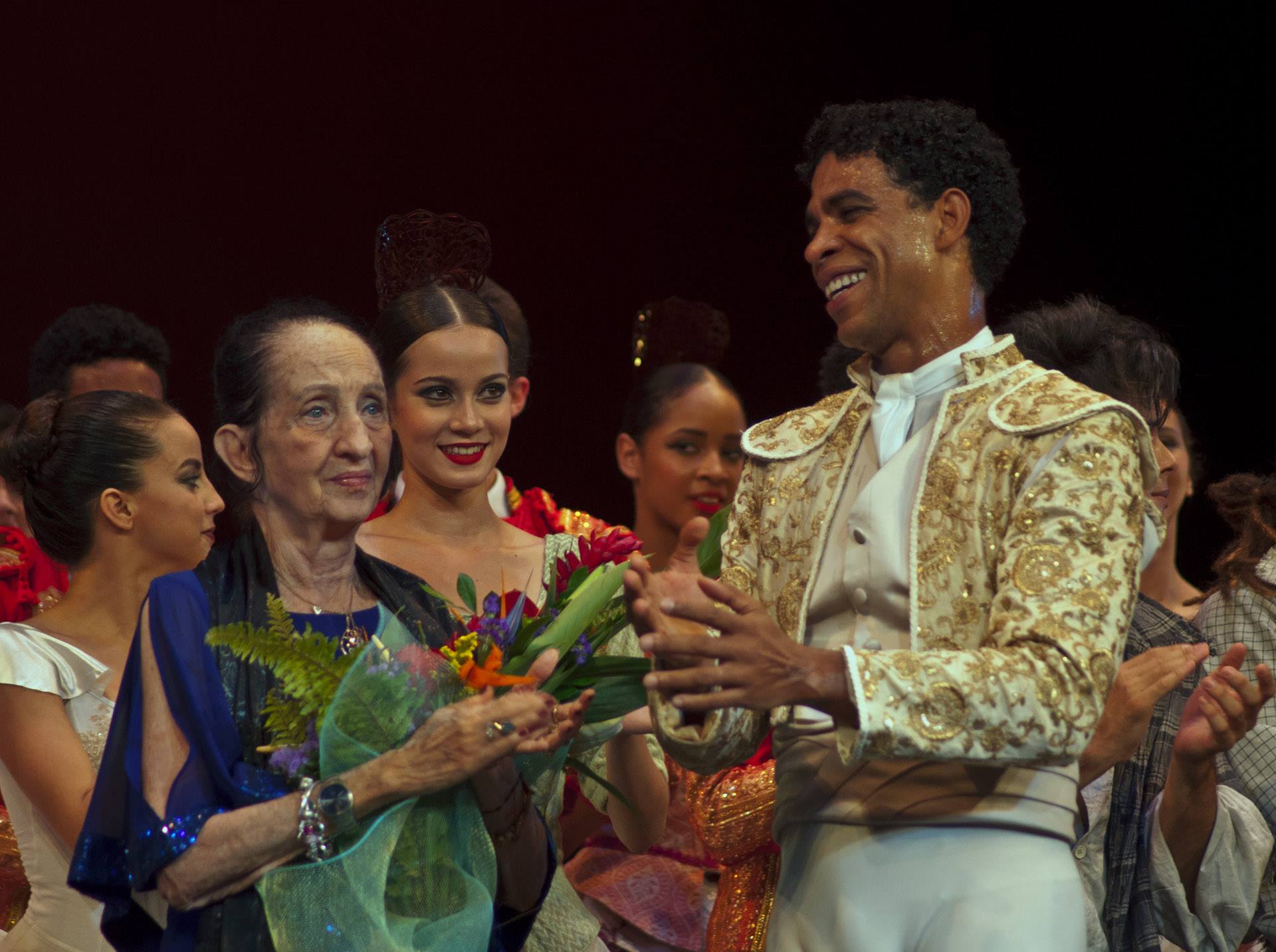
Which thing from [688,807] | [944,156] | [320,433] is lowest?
[688,807]

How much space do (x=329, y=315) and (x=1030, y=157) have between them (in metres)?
3.04

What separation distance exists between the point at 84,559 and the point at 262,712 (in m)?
0.89

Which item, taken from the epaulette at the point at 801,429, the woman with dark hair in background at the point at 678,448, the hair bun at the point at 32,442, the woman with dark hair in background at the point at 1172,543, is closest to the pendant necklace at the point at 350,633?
the epaulette at the point at 801,429

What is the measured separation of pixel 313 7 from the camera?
4.62 m

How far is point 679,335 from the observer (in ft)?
14.5

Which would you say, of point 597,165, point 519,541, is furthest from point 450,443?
point 597,165

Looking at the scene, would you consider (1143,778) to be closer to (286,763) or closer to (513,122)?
(286,763)

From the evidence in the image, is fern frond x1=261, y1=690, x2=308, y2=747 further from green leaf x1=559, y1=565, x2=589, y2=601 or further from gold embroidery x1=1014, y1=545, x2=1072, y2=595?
gold embroidery x1=1014, y1=545, x2=1072, y2=595

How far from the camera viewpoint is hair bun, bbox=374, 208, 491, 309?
3.21 m

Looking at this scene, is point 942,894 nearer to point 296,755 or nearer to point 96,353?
point 296,755

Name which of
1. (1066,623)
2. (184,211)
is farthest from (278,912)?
(184,211)

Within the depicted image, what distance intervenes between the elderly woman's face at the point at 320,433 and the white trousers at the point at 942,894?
0.83 m

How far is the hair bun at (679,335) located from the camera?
4.42m

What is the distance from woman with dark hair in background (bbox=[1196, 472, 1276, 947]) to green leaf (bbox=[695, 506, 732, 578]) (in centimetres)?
108
